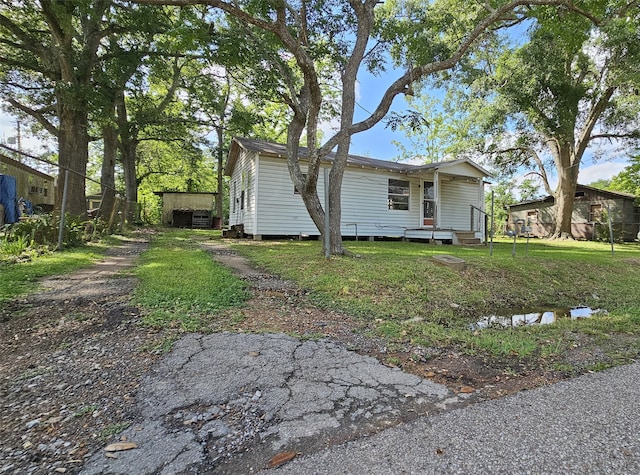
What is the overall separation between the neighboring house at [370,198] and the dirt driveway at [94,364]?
7460 mm

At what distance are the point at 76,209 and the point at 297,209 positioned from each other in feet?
21.9

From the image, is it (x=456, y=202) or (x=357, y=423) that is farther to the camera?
(x=456, y=202)

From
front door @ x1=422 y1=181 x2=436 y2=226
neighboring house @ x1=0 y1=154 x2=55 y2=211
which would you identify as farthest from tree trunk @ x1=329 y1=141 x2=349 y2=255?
neighboring house @ x1=0 y1=154 x2=55 y2=211

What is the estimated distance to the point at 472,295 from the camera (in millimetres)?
5254

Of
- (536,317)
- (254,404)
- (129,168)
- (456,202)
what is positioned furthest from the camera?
(129,168)

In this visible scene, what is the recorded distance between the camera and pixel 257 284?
529 cm

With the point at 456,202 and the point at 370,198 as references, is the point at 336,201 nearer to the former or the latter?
the point at 370,198

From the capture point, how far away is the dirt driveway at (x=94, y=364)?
1664 mm

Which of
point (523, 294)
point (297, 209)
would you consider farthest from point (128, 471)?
point (297, 209)

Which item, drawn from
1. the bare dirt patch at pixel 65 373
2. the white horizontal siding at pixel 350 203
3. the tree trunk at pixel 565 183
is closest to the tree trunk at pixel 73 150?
the white horizontal siding at pixel 350 203

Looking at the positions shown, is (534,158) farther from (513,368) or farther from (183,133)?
(513,368)

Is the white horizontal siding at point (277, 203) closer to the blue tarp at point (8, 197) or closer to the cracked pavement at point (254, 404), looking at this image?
the blue tarp at point (8, 197)

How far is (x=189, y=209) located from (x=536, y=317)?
2163cm

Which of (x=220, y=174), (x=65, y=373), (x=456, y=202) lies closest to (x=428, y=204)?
(x=456, y=202)
